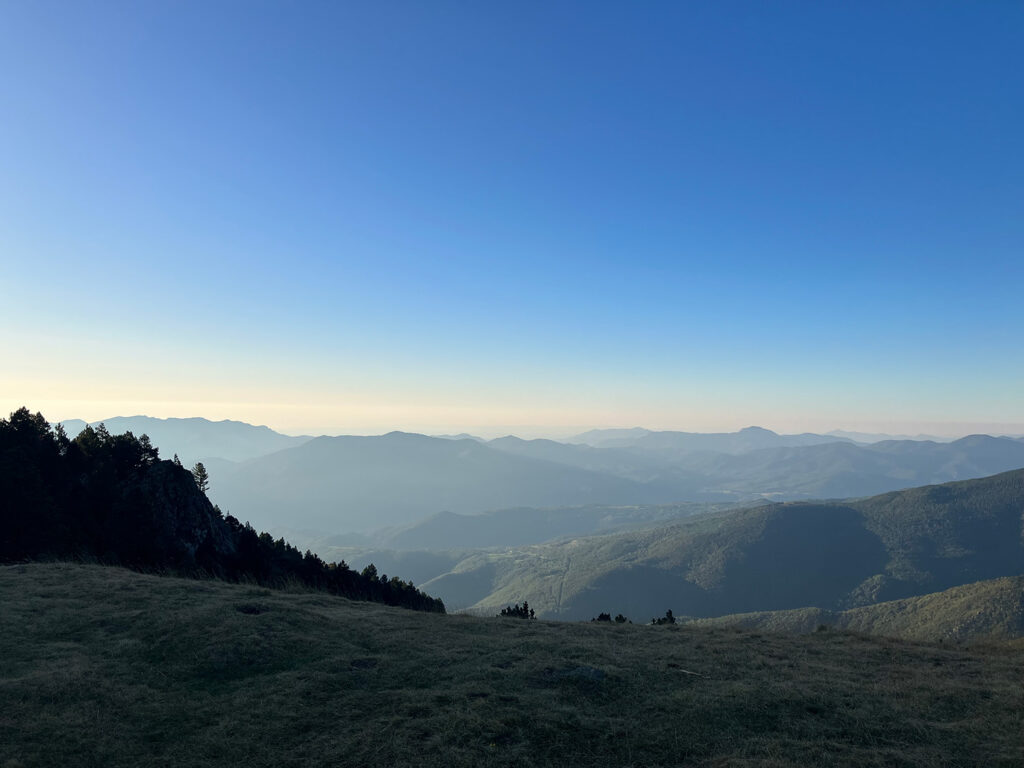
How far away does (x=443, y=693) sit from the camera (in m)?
9.98

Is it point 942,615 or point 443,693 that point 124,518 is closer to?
point 443,693

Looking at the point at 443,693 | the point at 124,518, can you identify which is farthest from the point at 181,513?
the point at 443,693

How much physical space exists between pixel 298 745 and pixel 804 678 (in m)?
10.9

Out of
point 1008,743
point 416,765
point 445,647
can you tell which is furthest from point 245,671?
point 1008,743

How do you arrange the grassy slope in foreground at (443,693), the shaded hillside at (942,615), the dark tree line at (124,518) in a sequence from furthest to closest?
1. the shaded hillside at (942,615)
2. the dark tree line at (124,518)
3. the grassy slope in foreground at (443,693)

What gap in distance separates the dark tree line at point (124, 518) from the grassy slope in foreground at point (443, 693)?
10735mm

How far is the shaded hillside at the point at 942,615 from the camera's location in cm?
11706

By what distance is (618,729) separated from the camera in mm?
8781

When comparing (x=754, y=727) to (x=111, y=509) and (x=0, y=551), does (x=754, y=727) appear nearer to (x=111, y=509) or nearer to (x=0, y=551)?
(x=0, y=551)

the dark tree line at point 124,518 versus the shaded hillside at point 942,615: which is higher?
the dark tree line at point 124,518

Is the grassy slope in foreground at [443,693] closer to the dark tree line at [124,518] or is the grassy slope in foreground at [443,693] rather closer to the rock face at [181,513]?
the dark tree line at [124,518]

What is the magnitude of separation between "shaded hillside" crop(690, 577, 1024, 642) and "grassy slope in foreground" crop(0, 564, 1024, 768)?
95.1m

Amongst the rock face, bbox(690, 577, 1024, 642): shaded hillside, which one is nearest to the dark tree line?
the rock face

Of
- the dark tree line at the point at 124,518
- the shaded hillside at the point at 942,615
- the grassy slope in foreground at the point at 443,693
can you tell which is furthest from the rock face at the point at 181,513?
the shaded hillside at the point at 942,615
